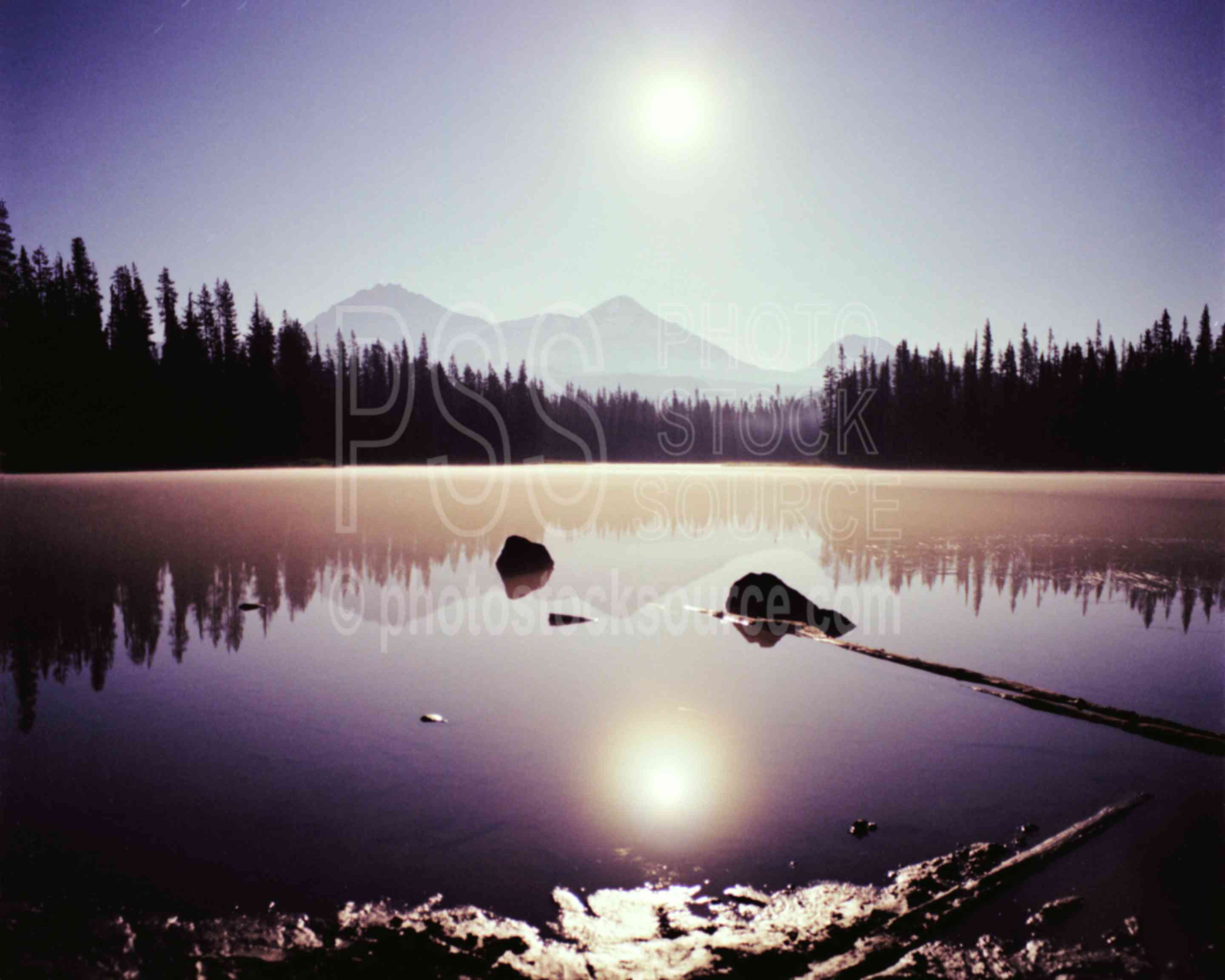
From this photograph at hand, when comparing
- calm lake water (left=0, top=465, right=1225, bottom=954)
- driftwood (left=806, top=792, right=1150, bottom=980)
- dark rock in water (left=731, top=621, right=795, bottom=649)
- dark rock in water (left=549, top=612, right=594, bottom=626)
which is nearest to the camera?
driftwood (left=806, top=792, right=1150, bottom=980)

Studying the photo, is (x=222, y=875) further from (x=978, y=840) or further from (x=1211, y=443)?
(x=1211, y=443)

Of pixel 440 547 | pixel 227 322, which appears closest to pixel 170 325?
pixel 227 322

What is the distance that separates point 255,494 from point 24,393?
159 ft

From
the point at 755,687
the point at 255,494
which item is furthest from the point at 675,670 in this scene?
the point at 255,494

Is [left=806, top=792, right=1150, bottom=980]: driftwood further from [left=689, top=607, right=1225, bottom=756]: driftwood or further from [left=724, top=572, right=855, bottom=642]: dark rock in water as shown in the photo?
[left=724, top=572, right=855, bottom=642]: dark rock in water

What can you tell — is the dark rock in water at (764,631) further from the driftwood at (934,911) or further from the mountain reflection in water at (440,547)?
the driftwood at (934,911)

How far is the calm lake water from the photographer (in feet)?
13.3

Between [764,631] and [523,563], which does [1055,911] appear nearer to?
[764,631]

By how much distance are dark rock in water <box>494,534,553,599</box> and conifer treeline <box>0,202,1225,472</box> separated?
6522cm

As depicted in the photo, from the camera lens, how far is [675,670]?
8.18 metres

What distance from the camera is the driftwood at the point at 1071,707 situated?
564cm

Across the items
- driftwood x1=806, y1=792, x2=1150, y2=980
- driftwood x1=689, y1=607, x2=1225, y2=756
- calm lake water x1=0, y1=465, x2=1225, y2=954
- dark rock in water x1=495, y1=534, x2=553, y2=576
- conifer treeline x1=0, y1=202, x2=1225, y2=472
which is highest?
conifer treeline x1=0, y1=202, x2=1225, y2=472

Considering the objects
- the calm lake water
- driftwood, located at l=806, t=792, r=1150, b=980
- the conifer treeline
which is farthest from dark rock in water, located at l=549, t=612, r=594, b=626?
the conifer treeline

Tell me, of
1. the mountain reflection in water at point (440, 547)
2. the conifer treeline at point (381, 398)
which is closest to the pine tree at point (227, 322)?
the conifer treeline at point (381, 398)
